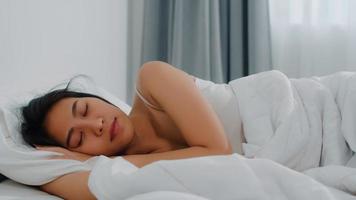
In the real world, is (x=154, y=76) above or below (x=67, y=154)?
above

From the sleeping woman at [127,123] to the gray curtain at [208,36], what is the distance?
48.0 inches

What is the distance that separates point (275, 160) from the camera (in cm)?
123

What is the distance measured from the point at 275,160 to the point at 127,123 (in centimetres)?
43

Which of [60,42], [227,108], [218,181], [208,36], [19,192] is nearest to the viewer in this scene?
[218,181]

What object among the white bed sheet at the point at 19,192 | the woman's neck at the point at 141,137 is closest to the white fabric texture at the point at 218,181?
the white bed sheet at the point at 19,192

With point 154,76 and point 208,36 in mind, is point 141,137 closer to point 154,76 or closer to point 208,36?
point 154,76

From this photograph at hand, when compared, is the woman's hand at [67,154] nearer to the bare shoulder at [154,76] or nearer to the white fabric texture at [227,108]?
the bare shoulder at [154,76]

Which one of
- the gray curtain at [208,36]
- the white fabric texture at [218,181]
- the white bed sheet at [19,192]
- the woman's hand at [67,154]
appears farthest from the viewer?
the gray curtain at [208,36]

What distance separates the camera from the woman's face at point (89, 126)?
128 centimetres

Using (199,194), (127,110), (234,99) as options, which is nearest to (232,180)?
(199,194)

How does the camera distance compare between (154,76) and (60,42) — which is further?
(60,42)

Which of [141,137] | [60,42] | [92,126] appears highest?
[60,42]

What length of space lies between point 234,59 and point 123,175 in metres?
1.92

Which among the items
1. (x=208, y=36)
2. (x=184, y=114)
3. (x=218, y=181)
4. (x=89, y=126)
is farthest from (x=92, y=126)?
(x=208, y=36)
